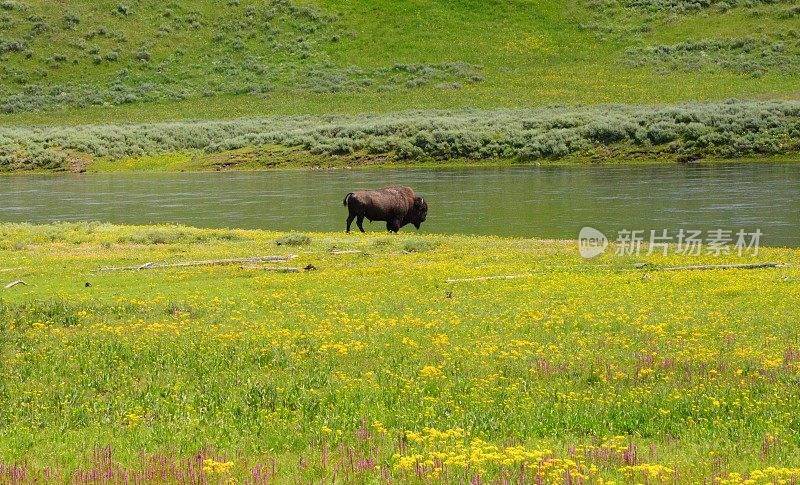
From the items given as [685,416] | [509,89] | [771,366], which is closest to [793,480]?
[685,416]

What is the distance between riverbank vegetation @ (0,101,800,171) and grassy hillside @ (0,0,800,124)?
13450mm

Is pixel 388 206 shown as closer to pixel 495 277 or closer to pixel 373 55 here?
pixel 495 277

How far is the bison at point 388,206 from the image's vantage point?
120 feet

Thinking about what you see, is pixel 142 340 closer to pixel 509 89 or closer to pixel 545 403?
pixel 545 403

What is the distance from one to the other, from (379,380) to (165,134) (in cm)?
7978

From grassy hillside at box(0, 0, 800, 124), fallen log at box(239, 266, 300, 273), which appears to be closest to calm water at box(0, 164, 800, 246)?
fallen log at box(239, 266, 300, 273)

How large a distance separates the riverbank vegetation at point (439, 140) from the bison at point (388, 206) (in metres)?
35.7

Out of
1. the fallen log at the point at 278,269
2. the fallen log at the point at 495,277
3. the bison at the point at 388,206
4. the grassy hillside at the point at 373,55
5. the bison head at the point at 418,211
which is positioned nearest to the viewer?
the fallen log at the point at 495,277

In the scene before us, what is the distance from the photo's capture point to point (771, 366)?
1219 cm

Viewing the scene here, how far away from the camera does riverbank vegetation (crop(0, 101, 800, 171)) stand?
70.2 meters

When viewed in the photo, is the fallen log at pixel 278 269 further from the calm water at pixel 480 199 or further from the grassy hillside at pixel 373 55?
the grassy hillside at pixel 373 55

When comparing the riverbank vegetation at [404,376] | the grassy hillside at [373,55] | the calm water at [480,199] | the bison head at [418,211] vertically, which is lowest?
the calm water at [480,199]

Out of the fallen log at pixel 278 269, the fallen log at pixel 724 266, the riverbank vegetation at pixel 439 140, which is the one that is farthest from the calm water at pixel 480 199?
the fallen log at pixel 278 269

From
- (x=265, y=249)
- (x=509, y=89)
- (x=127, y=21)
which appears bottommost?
(x=265, y=249)
